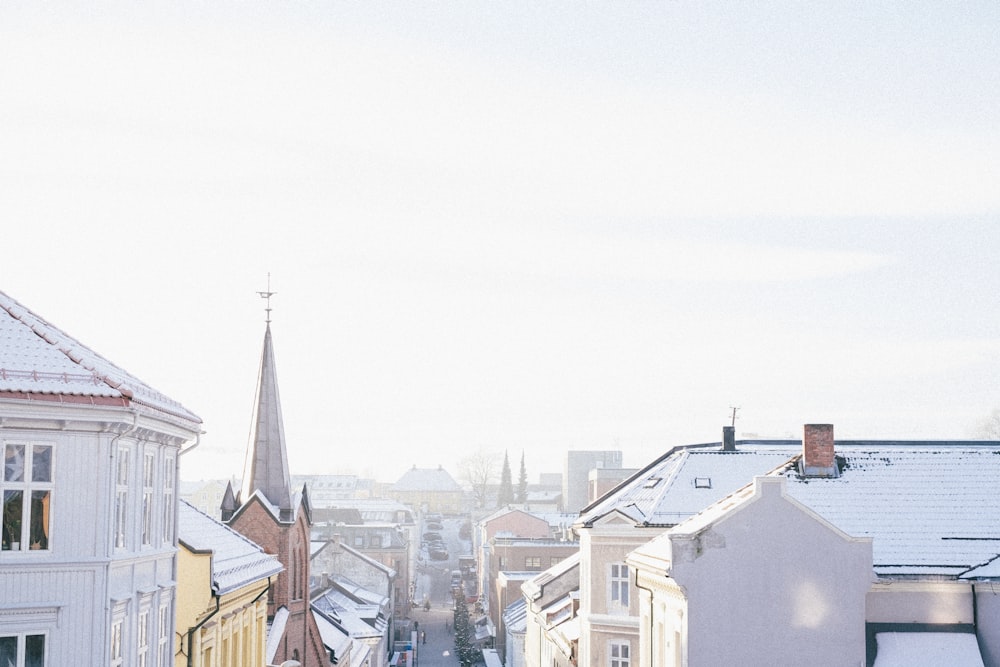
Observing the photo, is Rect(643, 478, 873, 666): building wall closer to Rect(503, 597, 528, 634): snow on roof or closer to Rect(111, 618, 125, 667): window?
Rect(111, 618, 125, 667): window

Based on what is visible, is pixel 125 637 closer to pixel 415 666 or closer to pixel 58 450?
pixel 58 450

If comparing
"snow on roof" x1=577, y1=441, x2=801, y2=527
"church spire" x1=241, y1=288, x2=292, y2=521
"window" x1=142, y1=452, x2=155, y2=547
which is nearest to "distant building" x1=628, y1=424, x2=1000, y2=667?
"snow on roof" x1=577, y1=441, x2=801, y2=527

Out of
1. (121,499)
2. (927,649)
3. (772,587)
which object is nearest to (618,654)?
(772,587)

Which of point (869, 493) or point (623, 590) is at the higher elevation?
point (869, 493)

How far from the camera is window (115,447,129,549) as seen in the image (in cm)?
1991

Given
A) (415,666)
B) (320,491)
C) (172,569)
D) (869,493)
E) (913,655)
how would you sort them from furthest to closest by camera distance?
(320,491), (415,666), (869,493), (913,655), (172,569)

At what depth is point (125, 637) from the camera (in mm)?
20312

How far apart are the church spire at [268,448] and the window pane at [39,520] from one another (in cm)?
2836

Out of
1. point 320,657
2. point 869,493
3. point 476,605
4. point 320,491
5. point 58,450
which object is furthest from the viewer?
point 320,491

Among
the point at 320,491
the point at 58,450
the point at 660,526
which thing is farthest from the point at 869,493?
the point at 320,491

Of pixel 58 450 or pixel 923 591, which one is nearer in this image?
pixel 58 450

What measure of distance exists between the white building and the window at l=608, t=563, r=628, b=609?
21148 mm

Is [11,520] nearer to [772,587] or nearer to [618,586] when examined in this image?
[772,587]

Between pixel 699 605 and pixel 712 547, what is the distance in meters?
1.35
